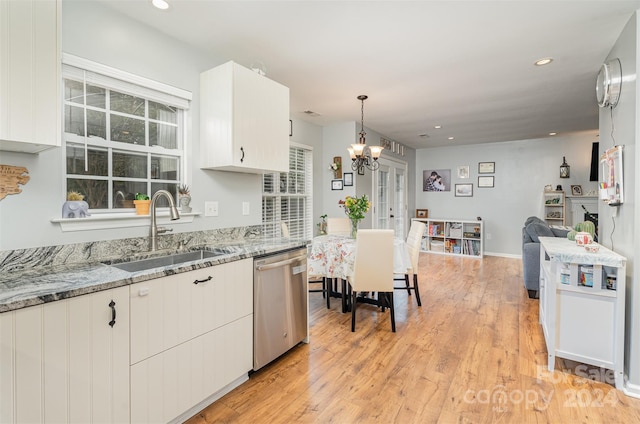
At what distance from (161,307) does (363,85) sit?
2976 millimetres

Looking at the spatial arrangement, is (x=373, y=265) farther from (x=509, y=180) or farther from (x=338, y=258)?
(x=509, y=180)

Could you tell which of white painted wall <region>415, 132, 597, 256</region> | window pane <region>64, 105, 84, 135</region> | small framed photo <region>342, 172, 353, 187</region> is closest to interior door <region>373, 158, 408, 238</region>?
small framed photo <region>342, 172, 353, 187</region>

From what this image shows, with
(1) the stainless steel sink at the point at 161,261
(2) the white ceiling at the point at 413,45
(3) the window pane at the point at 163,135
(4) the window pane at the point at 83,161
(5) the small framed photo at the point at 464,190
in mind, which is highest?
(2) the white ceiling at the point at 413,45

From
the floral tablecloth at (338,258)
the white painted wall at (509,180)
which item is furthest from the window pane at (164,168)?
the white painted wall at (509,180)

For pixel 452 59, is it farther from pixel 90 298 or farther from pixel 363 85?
pixel 90 298

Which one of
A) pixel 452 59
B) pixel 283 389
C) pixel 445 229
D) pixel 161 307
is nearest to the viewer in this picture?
pixel 161 307

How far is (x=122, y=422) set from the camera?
1.51m

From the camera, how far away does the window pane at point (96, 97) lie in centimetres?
204

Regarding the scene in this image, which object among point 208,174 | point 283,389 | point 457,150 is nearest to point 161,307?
point 283,389

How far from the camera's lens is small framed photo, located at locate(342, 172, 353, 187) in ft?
16.9

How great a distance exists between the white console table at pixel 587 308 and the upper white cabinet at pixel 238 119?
7.77ft

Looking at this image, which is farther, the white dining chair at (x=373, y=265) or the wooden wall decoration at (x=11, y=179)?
the white dining chair at (x=373, y=265)

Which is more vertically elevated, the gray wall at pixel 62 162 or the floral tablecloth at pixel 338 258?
the gray wall at pixel 62 162

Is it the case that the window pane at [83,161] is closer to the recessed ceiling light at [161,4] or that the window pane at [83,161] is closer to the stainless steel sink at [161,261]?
the stainless steel sink at [161,261]
